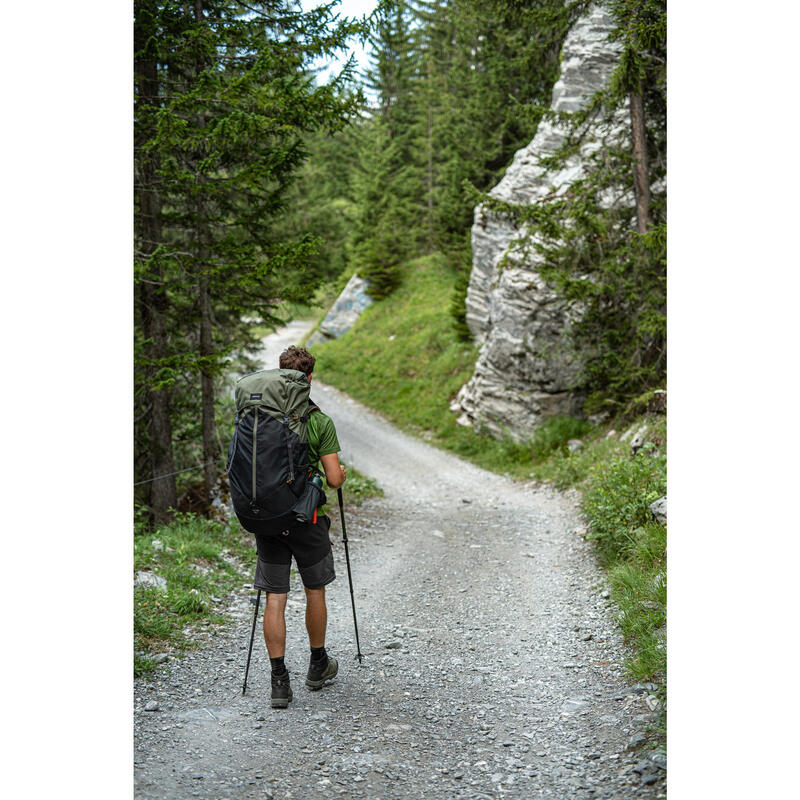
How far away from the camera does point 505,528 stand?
986 centimetres

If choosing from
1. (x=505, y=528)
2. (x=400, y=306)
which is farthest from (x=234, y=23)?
(x=400, y=306)

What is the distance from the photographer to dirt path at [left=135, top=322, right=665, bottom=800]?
3521mm

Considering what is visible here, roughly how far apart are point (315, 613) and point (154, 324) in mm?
5835

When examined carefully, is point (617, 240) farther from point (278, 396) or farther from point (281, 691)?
point (281, 691)

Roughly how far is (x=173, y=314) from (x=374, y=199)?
22.3 metres

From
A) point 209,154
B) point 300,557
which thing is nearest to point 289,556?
point 300,557

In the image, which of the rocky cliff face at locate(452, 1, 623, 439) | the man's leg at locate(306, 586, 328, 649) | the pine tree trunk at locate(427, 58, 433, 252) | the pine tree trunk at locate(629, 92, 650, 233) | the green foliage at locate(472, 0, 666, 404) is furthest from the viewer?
the pine tree trunk at locate(427, 58, 433, 252)

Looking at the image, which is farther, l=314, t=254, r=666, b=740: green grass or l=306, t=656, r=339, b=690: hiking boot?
l=314, t=254, r=666, b=740: green grass

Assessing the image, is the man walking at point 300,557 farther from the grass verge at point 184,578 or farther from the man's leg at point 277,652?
the grass verge at point 184,578

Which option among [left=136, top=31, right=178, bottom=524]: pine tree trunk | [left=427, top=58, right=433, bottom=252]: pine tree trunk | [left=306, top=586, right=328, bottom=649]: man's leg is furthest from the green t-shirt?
[left=427, top=58, right=433, bottom=252]: pine tree trunk

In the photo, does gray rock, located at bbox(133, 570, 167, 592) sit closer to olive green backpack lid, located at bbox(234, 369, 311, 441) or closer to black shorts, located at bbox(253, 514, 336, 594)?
black shorts, located at bbox(253, 514, 336, 594)

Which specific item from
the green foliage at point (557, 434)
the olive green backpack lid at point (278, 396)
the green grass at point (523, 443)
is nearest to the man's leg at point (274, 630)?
the olive green backpack lid at point (278, 396)
